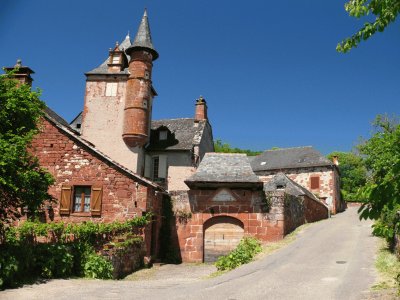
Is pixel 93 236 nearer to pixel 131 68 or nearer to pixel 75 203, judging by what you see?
pixel 75 203

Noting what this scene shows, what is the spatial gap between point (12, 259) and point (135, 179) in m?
6.91

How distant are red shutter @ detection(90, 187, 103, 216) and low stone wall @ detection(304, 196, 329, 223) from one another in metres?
12.9

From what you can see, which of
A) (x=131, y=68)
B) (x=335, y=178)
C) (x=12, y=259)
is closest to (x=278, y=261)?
(x=12, y=259)

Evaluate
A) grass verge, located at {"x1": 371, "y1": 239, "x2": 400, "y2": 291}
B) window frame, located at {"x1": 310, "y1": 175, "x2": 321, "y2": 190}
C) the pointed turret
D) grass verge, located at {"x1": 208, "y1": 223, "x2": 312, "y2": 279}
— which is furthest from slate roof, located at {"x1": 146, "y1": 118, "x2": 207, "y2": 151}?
grass verge, located at {"x1": 371, "y1": 239, "x2": 400, "y2": 291}

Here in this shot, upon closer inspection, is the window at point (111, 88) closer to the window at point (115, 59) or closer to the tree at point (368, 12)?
the window at point (115, 59)

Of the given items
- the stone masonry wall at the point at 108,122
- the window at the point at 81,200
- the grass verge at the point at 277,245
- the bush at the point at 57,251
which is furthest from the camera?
the stone masonry wall at the point at 108,122

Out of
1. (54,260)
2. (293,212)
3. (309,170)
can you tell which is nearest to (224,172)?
(293,212)

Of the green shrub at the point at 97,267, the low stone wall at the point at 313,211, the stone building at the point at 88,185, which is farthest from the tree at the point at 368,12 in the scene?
the low stone wall at the point at 313,211

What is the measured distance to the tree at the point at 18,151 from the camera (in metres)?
10.3

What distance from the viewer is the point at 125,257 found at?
45.9 ft

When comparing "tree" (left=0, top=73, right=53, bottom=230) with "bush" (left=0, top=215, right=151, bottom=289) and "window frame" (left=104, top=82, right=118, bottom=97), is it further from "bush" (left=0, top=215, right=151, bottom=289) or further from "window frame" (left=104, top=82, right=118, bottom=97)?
"window frame" (left=104, top=82, right=118, bottom=97)

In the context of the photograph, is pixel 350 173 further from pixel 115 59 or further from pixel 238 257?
pixel 238 257

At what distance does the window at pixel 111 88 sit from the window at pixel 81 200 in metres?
10.2

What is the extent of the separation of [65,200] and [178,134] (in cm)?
1357
